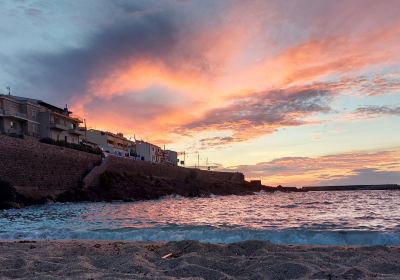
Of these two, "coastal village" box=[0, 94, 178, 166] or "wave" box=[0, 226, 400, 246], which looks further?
"coastal village" box=[0, 94, 178, 166]

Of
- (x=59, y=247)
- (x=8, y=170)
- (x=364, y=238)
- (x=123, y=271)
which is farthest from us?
(x=8, y=170)

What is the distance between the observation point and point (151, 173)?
211ft

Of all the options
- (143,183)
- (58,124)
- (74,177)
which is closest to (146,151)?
(58,124)

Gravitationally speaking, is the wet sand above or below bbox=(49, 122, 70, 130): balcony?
below

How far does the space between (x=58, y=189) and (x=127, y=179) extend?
1383 centimetres

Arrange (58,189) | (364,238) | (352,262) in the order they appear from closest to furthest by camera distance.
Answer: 1. (352,262)
2. (364,238)
3. (58,189)

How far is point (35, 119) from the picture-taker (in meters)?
59.9

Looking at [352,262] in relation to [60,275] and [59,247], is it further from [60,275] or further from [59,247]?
[59,247]

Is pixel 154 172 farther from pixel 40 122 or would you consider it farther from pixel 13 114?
pixel 13 114

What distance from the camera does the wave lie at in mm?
10039

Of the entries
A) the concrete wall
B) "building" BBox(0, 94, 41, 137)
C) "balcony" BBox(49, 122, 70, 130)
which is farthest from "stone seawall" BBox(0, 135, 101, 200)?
"balcony" BBox(49, 122, 70, 130)

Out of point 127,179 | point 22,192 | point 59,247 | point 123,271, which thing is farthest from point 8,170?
point 123,271

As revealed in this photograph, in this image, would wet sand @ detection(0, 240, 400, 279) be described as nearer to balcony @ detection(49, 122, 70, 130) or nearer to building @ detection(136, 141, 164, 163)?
balcony @ detection(49, 122, 70, 130)

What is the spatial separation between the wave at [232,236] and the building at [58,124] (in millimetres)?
51493
